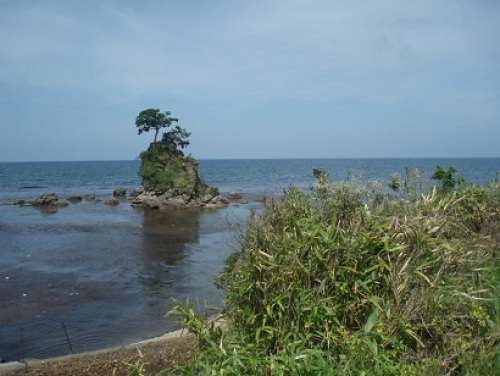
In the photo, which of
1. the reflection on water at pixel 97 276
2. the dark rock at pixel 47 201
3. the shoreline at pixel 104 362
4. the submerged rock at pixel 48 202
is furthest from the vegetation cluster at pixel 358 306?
the dark rock at pixel 47 201

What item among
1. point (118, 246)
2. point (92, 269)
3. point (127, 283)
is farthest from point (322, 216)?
point (118, 246)

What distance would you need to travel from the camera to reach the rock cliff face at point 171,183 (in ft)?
136

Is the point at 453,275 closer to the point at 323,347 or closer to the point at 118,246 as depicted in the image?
the point at 323,347

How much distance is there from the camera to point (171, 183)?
4250cm

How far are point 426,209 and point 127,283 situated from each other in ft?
47.0

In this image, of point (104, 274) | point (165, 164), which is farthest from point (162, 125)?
point (104, 274)

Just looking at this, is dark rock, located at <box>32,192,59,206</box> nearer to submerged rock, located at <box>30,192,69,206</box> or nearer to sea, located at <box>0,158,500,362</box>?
submerged rock, located at <box>30,192,69,206</box>

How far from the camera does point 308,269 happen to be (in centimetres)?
480

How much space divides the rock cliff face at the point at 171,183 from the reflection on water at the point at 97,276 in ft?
22.4

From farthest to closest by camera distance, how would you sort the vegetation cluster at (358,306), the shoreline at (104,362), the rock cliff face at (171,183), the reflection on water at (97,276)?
1. the rock cliff face at (171,183)
2. the reflection on water at (97,276)
3. the shoreline at (104,362)
4. the vegetation cluster at (358,306)

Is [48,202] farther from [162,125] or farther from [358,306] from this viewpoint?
[358,306]

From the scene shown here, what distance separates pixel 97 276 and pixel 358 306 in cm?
1566

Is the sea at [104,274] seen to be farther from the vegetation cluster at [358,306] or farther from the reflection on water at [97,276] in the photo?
the vegetation cluster at [358,306]

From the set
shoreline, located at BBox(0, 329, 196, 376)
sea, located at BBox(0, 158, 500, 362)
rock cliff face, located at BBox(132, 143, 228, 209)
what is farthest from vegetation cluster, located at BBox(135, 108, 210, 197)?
shoreline, located at BBox(0, 329, 196, 376)
